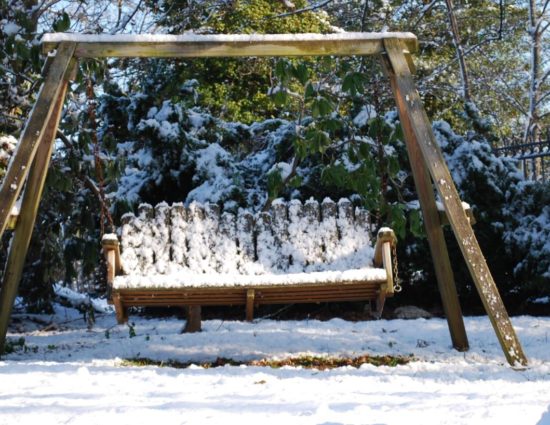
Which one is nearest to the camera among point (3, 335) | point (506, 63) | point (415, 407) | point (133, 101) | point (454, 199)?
point (415, 407)

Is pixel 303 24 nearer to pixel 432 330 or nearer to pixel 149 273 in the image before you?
pixel 432 330

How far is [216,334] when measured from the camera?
197 inches

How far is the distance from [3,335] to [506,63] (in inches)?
562

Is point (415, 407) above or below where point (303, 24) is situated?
below

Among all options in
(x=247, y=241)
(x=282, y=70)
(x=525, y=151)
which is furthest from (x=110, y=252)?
(x=525, y=151)

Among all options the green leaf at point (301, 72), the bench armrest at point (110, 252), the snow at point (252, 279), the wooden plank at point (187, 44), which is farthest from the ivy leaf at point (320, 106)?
the bench armrest at point (110, 252)

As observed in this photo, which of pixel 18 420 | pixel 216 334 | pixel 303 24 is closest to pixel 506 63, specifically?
pixel 303 24

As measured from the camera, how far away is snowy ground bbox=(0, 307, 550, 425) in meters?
2.14

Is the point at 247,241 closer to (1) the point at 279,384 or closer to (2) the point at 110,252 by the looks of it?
(2) the point at 110,252

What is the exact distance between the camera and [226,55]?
3.63m

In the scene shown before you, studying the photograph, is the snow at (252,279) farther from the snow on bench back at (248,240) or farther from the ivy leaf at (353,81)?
the ivy leaf at (353,81)

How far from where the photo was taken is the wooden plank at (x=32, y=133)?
11.3 feet

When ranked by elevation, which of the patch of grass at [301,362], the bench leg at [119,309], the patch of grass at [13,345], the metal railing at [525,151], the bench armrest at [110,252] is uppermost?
the metal railing at [525,151]

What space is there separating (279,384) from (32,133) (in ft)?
5.63
